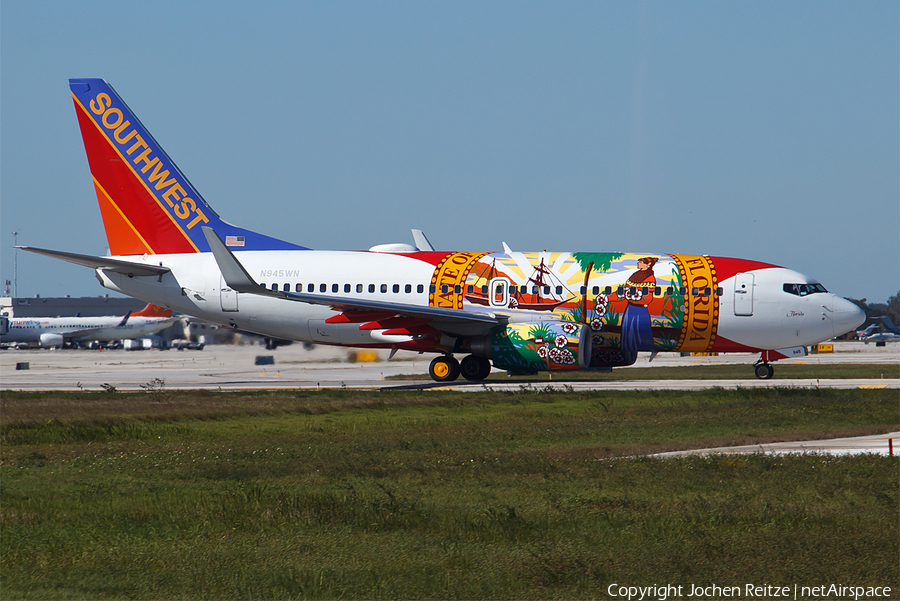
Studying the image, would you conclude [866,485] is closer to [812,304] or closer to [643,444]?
[643,444]

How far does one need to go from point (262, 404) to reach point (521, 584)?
16.8 meters

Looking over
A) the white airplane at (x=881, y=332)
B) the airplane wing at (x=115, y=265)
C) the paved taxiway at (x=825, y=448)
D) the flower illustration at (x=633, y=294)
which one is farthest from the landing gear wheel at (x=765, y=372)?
the white airplane at (x=881, y=332)

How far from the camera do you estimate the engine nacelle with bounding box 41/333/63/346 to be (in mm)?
95938

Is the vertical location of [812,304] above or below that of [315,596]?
above

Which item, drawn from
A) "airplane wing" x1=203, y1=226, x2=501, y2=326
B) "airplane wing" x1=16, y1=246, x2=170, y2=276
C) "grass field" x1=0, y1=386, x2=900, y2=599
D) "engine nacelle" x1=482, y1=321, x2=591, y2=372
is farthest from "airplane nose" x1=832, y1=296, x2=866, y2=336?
"airplane wing" x1=16, y1=246, x2=170, y2=276

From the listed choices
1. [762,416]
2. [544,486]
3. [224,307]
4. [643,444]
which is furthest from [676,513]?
[224,307]

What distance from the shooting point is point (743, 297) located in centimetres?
3042

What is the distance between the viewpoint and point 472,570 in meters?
8.80

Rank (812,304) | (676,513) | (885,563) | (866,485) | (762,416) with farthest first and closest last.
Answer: (812,304), (762,416), (866,485), (676,513), (885,563)

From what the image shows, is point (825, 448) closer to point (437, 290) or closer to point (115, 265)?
point (437, 290)

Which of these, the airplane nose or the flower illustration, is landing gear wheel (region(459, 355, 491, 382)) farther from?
the airplane nose

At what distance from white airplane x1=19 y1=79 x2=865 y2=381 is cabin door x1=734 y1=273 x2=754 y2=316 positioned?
1.3 inches

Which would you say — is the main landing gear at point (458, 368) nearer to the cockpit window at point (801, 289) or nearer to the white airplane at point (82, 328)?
the cockpit window at point (801, 289)
